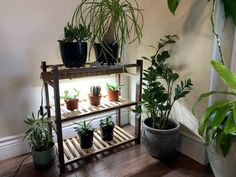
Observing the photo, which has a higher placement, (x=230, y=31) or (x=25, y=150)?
(x=230, y=31)

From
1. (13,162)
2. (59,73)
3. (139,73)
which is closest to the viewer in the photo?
(59,73)

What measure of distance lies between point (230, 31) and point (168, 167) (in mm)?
1110

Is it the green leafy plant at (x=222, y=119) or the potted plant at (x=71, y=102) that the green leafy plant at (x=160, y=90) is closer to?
the green leafy plant at (x=222, y=119)

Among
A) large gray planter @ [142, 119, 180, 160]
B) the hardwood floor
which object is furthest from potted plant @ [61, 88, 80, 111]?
large gray planter @ [142, 119, 180, 160]

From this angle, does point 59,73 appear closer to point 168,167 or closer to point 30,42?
point 30,42

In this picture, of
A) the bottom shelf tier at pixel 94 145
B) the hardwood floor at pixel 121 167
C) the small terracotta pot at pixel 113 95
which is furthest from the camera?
the small terracotta pot at pixel 113 95

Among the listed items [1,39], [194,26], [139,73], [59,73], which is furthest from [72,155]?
[194,26]

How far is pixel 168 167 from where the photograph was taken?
1.58 meters

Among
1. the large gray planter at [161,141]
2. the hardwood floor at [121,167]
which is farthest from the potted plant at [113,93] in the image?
the hardwood floor at [121,167]

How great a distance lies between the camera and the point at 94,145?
180cm

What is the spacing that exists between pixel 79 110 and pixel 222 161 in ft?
3.40

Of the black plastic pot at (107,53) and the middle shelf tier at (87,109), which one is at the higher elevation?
the black plastic pot at (107,53)

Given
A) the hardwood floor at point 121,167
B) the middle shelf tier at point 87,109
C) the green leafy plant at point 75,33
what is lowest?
the hardwood floor at point 121,167

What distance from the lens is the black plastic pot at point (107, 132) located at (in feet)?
6.01
